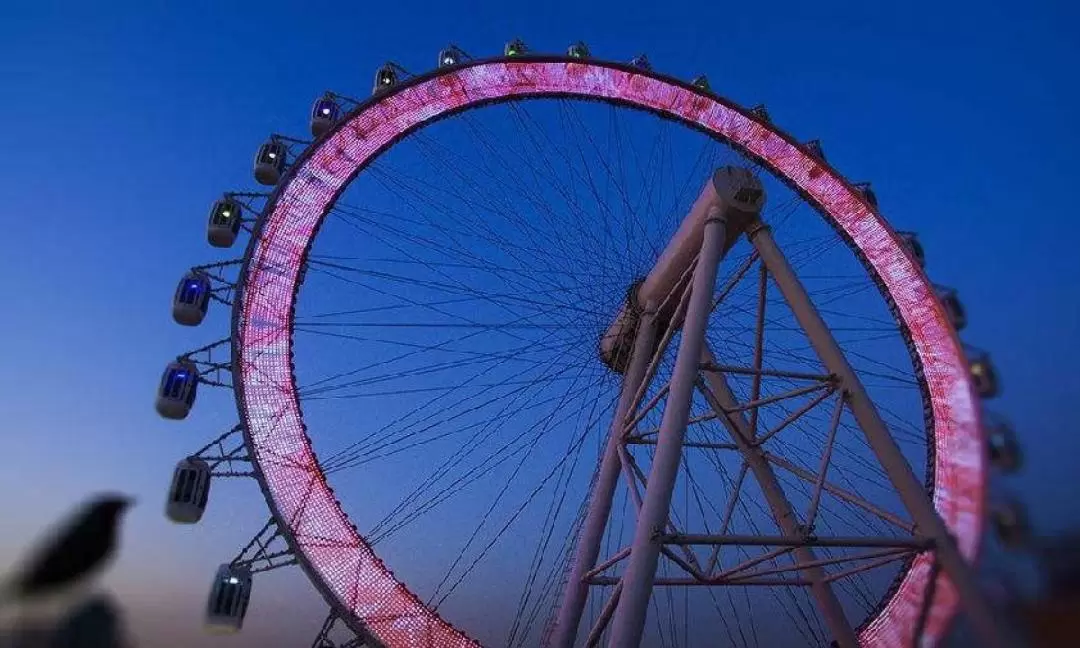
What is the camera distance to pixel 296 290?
13.7 meters

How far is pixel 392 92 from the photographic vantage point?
1477 centimetres

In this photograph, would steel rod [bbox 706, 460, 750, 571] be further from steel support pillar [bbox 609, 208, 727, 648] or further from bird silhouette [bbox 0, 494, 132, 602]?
bird silhouette [bbox 0, 494, 132, 602]

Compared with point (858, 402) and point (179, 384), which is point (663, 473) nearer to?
point (858, 402)

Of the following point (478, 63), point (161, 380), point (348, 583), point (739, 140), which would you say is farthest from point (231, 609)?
point (739, 140)

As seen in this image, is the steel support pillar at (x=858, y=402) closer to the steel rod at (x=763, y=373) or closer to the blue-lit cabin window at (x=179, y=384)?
the steel rod at (x=763, y=373)

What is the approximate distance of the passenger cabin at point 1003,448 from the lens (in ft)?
15.0

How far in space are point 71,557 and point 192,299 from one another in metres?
12.2

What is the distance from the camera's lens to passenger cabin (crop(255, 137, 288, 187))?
14266 millimetres

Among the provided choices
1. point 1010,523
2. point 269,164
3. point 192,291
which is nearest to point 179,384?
point 192,291

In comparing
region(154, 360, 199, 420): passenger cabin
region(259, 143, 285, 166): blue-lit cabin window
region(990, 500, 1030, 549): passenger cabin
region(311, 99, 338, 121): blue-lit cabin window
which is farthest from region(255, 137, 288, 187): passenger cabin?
region(990, 500, 1030, 549): passenger cabin

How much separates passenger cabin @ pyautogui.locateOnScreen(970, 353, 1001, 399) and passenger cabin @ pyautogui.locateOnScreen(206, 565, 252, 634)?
10.2 m

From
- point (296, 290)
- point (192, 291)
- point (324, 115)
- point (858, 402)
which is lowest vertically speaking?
point (858, 402)

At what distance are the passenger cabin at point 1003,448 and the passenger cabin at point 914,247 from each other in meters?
9.66

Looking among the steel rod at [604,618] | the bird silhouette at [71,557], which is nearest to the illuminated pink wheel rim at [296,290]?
the steel rod at [604,618]
